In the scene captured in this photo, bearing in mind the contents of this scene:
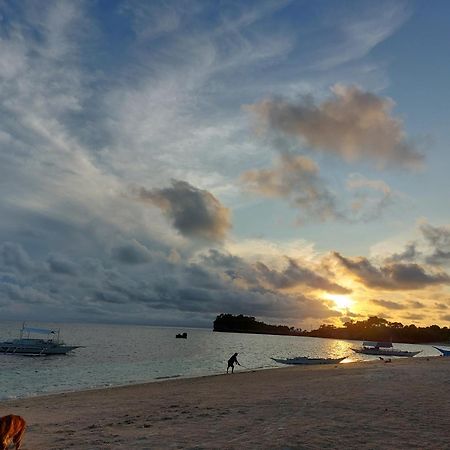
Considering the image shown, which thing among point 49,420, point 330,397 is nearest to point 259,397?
point 330,397

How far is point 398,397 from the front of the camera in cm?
2009

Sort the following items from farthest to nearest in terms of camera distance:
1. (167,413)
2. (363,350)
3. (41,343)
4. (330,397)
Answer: (363,350) < (41,343) < (330,397) < (167,413)

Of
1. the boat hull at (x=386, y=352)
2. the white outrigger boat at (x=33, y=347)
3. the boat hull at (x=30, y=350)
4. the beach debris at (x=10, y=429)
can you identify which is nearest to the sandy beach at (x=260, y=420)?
the beach debris at (x=10, y=429)

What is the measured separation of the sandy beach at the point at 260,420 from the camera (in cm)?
Result: 1250

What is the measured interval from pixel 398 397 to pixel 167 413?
35.0ft

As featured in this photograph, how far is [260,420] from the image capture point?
15688 millimetres

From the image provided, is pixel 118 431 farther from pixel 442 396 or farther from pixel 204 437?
pixel 442 396

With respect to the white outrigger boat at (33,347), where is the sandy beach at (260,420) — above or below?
below

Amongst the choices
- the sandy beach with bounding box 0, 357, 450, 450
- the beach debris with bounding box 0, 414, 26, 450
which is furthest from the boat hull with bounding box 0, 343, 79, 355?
the beach debris with bounding box 0, 414, 26, 450

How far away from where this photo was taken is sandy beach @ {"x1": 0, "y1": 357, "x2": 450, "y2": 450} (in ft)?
41.0

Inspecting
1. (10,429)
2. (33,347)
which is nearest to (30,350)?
(33,347)

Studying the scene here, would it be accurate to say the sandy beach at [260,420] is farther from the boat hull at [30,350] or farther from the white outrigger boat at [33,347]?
the white outrigger boat at [33,347]

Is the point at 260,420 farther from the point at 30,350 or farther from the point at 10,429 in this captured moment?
the point at 30,350

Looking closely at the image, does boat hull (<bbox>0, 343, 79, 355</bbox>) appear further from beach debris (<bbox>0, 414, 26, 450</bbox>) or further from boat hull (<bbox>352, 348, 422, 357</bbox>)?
beach debris (<bbox>0, 414, 26, 450</bbox>)
